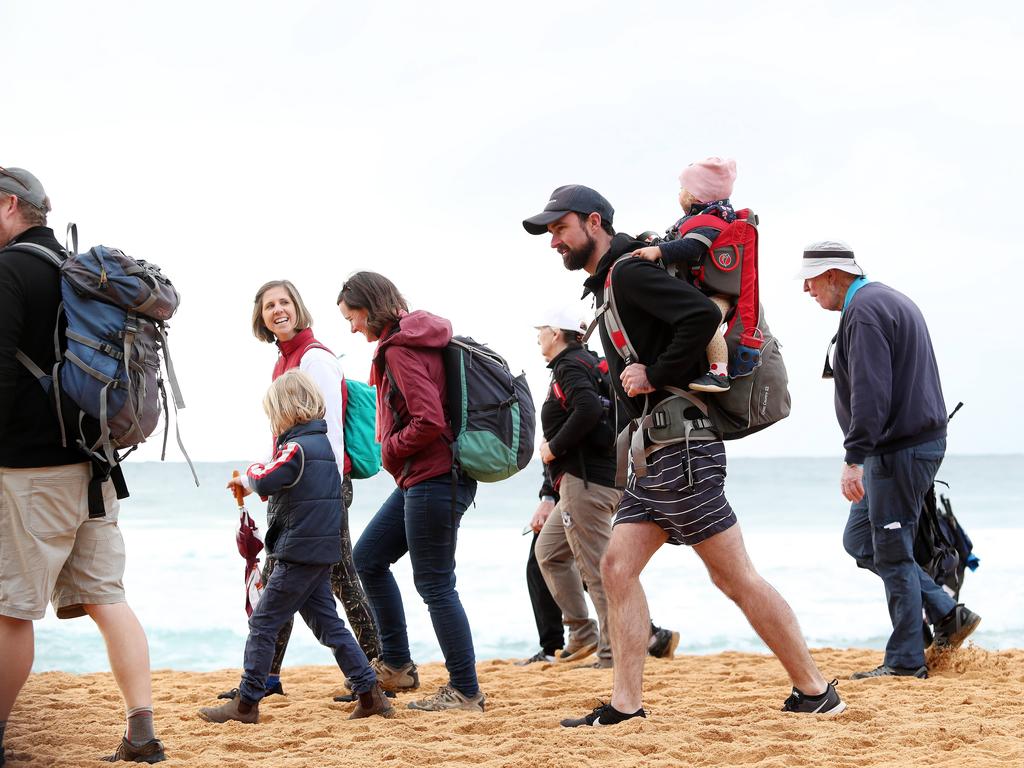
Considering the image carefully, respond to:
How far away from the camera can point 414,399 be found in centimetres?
458

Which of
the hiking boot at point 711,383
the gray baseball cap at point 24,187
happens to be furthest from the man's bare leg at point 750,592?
the gray baseball cap at point 24,187

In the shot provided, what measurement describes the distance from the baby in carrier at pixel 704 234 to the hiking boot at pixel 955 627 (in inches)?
101

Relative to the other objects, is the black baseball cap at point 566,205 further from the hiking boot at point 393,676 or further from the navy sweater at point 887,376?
the hiking boot at point 393,676

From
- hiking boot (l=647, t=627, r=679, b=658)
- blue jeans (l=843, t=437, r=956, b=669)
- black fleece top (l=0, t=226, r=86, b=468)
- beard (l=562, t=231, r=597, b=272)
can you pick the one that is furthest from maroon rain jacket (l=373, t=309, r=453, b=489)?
hiking boot (l=647, t=627, r=679, b=658)

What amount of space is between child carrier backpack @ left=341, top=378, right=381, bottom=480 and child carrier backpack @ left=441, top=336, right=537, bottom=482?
0.71 m

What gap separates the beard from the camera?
430cm

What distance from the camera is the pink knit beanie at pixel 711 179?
409cm

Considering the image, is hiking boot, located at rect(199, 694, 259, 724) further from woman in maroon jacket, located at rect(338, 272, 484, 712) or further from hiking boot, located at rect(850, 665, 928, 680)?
hiking boot, located at rect(850, 665, 928, 680)

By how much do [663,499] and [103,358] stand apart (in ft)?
6.88

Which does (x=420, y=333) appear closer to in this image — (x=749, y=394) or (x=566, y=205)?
(x=566, y=205)

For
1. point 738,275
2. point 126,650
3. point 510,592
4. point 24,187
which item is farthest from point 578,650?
point 510,592

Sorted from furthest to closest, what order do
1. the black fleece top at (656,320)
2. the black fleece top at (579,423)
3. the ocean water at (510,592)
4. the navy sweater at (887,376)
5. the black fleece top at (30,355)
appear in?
the ocean water at (510,592) < the black fleece top at (579,423) < the navy sweater at (887,376) < the black fleece top at (656,320) < the black fleece top at (30,355)

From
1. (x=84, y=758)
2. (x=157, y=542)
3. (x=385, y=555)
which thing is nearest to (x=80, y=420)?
(x=84, y=758)

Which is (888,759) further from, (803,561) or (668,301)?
(803,561)
